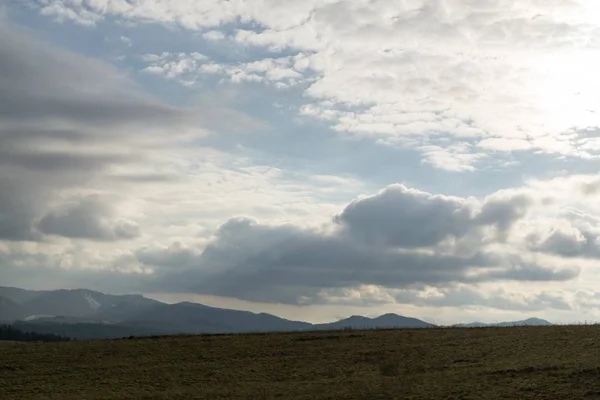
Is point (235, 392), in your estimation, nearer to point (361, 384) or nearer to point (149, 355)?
point (361, 384)

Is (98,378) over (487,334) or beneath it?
beneath

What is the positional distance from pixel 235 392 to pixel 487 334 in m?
29.6

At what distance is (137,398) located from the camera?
5203 cm

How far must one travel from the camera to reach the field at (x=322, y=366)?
160 ft

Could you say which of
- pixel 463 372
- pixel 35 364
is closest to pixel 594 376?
pixel 463 372

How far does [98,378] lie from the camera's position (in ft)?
196

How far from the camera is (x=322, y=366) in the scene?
6072cm

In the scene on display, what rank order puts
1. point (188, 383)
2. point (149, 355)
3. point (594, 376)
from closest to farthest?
point (594, 376)
point (188, 383)
point (149, 355)

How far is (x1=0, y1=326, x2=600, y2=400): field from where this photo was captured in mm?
48719

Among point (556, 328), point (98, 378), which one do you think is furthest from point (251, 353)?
point (556, 328)

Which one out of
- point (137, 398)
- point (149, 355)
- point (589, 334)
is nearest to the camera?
point (137, 398)

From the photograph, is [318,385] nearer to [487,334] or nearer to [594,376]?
[594,376]

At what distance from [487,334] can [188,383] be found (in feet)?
101

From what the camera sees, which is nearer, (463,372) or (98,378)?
(463,372)
